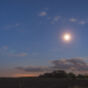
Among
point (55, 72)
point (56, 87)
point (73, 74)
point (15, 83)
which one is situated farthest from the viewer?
point (73, 74)

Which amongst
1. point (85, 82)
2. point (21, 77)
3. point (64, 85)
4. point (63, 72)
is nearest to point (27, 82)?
point (21, 77)

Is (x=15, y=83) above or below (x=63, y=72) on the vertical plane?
below

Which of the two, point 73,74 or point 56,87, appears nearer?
point 56,87

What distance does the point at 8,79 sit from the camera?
10.5 meters

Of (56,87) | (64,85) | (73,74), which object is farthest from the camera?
(73,74)

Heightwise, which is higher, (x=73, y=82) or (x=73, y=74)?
(x=73, y=74)

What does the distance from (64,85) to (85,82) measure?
4.17m

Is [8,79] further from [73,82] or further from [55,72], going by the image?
[55,72]

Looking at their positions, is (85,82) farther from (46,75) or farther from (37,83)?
(37,83)

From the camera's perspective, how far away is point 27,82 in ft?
37.6

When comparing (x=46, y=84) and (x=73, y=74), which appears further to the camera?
(x=73, y=74)

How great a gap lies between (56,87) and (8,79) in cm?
462

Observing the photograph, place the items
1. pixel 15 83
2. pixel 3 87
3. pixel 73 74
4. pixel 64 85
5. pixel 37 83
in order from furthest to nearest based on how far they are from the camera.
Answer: pixel 73 74 < pixel 64 85 < pixel 37 83 < pixel 15 83 < pixel 3 87

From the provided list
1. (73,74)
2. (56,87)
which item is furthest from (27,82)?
(73,74)
